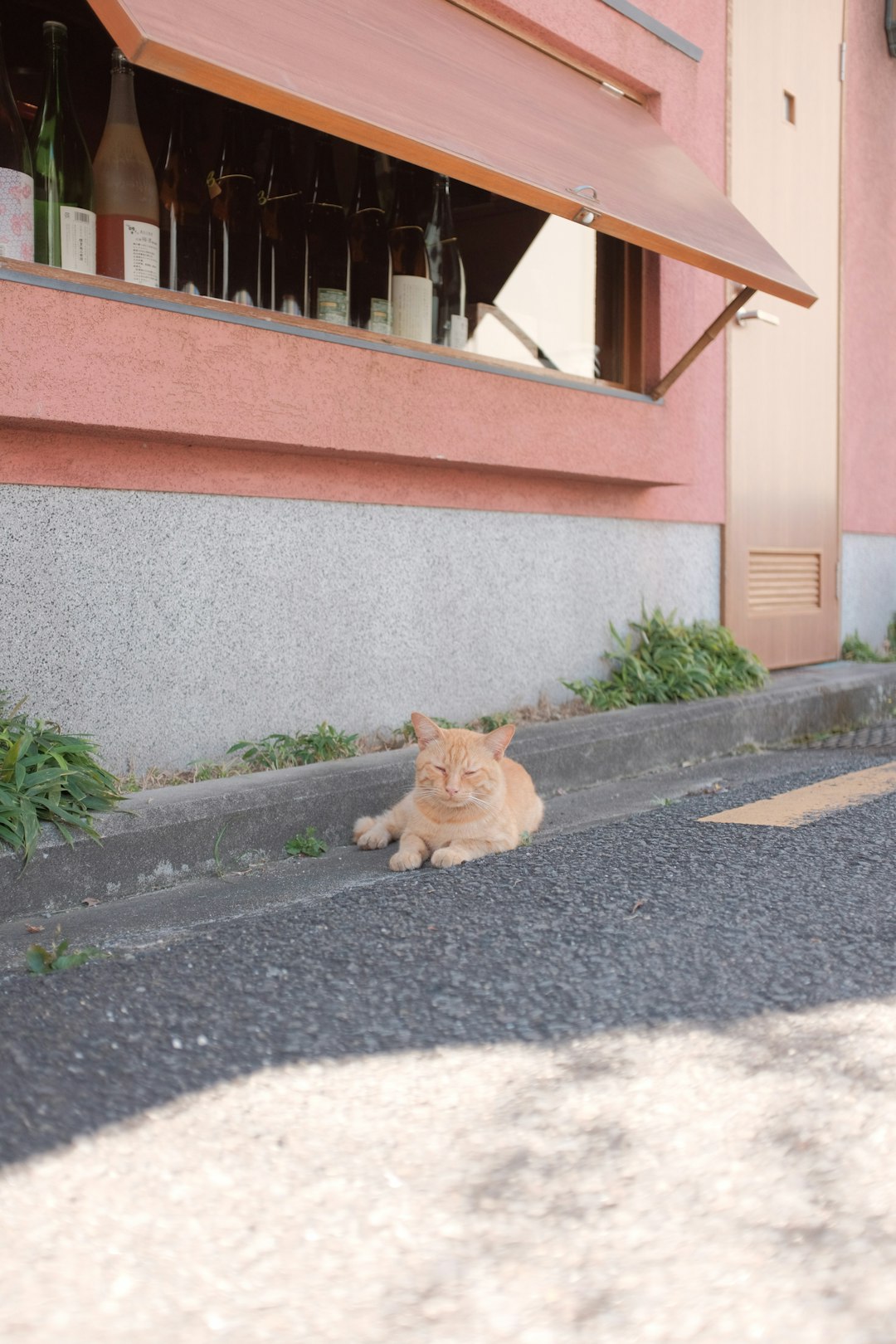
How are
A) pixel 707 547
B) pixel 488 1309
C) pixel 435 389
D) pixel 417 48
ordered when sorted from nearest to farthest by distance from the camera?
pixel 488 1309
pixel 417 48
pixel 435 389
pixel 707 547

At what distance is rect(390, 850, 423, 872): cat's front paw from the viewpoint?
3.48 metres

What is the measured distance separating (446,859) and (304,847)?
1.81ft

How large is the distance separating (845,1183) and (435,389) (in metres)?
3.79

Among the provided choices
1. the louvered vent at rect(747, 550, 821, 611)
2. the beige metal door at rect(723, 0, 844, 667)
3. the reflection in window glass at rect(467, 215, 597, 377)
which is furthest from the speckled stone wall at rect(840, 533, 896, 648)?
the reflection in window glass at rect(467, 215, 597, 377)

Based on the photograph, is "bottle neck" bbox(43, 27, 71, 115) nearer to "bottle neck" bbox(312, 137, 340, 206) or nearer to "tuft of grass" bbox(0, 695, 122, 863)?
"bottle neck" bbox(312, 137, 340, 206)

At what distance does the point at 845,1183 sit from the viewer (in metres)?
1.60

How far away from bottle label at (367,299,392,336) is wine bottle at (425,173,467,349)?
0.30 m

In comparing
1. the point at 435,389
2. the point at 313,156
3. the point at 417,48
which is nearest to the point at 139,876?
the point at 435,389

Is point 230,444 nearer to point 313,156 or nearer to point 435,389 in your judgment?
point 435,389

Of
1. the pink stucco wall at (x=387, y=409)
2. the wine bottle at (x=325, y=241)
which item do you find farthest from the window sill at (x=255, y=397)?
the wine bottle at (x=325, y=241)

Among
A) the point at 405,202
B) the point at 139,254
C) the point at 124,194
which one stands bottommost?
the point at 139,254

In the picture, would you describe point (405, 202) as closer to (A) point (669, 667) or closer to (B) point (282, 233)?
(B) point (282, 233)

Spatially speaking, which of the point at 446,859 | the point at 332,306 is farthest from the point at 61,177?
the point at 446,859

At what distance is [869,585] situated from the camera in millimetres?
Answer: 8602
